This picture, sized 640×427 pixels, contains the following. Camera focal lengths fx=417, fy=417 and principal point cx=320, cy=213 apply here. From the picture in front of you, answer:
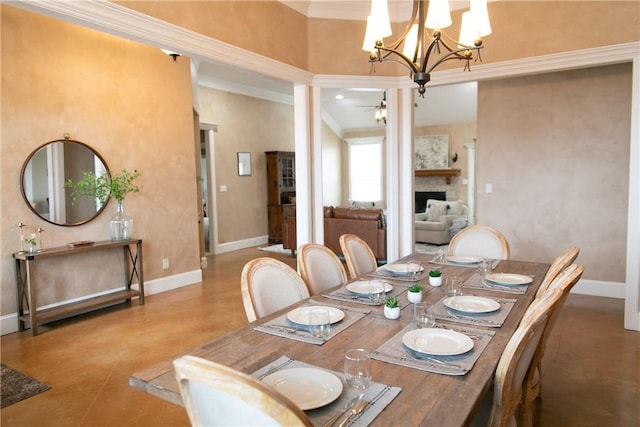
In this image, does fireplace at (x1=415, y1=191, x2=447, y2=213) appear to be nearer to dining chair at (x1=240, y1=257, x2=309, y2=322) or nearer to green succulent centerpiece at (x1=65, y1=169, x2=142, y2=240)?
green succulent centerpiece at (x1=65, y1=169, x2=142, y2=240)

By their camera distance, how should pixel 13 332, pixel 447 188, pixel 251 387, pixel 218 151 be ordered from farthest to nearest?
pixel 447 188
pixel 218 151
pixel 13 332
pixel 251 387

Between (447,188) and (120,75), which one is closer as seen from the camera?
(120,75)

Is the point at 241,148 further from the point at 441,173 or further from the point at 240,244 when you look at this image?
the point at 441,173

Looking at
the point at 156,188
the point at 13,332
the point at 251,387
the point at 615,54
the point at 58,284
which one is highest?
the point at 615,54

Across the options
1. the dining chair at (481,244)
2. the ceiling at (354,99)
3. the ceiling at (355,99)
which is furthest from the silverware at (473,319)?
the ceiling at (355,99)

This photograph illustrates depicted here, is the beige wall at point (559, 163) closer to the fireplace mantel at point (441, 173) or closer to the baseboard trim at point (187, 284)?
the baseboard trim at point (187, 284)

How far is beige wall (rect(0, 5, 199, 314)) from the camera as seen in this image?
3740 millimetres

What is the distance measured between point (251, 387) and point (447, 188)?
402 inches

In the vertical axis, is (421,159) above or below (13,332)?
above

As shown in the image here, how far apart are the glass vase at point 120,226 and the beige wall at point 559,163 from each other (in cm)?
415

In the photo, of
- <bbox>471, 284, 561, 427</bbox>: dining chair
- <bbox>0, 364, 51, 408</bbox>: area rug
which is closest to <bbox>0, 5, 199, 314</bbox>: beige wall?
<bbox>0, 364, 51, 408</bbox>: area rug

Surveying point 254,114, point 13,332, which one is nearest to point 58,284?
point 13,332

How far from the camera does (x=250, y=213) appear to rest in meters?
8.43

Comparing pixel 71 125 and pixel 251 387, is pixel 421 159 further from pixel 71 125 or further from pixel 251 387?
pixel 251 387
